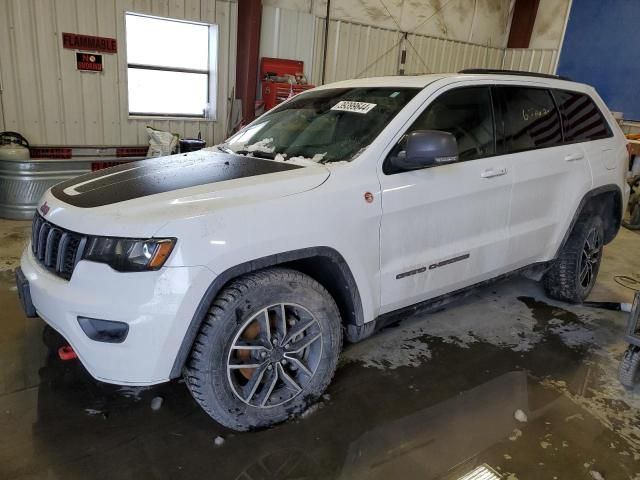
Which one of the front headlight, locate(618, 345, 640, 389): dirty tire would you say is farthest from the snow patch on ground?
the front headlight

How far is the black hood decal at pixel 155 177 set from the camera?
221 cm

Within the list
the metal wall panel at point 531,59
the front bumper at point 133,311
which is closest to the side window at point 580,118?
the front bumper at point 133,311

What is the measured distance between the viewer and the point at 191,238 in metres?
1.90

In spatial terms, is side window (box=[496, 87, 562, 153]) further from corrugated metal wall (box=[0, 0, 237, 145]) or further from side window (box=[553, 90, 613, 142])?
corrugated metal wall (box=[0, 0, 237, 145])

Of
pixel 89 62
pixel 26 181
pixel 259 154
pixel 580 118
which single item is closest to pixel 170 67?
pixel 89 62

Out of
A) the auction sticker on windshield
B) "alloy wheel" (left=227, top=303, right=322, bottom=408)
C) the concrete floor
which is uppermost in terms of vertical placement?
the auction sticker on windshield

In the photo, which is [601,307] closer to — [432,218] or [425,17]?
[432,218]

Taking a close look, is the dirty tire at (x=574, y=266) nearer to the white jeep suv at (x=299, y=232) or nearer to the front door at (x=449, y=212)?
the white jeep suv at (x=299, y=232)

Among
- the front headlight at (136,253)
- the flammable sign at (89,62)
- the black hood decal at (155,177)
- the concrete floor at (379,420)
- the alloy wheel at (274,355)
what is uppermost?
the flammable sign at (89,62)

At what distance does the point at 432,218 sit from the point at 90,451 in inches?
78.2

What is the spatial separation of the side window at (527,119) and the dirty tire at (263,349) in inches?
65.3

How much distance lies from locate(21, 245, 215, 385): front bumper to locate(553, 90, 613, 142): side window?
2913 millimetres

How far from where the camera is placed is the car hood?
1.95m

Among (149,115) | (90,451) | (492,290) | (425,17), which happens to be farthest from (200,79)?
(90,451)
